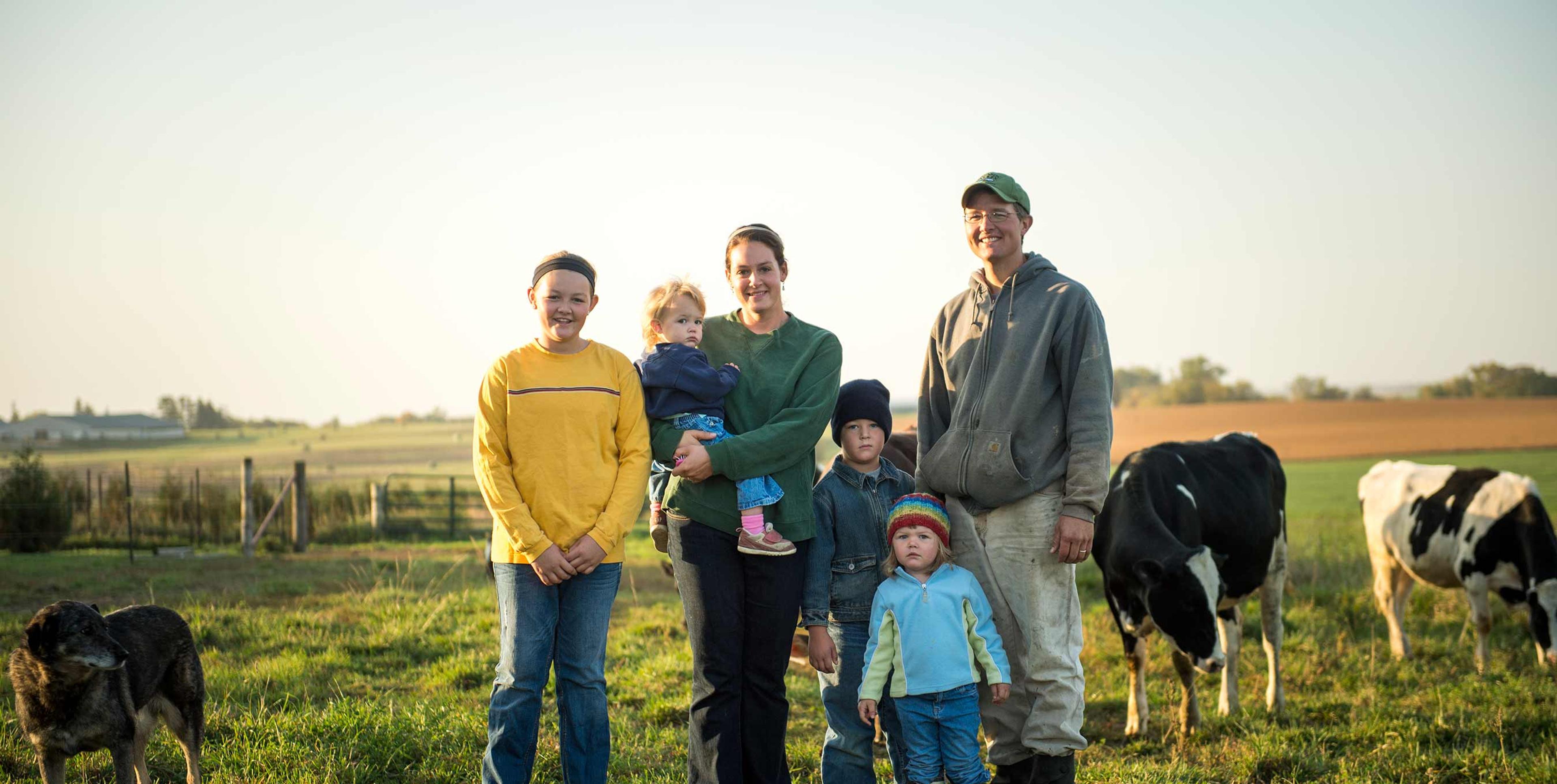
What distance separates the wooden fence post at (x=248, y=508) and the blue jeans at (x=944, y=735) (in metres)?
17.2

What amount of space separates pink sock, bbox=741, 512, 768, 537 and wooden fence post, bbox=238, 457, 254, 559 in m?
17.0

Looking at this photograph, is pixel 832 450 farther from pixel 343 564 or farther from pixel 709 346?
pixel 709 346

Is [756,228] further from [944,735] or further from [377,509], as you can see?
[377,509]

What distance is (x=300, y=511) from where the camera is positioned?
18.8 metres

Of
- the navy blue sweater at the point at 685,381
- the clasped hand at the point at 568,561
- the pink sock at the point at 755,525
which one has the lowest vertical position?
the clasped hand at the point at 568,561

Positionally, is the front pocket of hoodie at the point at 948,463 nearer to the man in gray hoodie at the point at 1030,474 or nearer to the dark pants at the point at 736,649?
the man in gray hoodie at the point at 1030,474

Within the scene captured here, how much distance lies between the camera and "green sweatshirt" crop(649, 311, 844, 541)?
138 inches

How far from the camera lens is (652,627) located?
29.4 ft

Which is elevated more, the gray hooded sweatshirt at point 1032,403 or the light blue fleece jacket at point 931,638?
the gray hooded sweatshirt at point 1032,403

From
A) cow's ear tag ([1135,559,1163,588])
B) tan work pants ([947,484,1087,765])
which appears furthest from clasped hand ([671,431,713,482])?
cow's ear tag ([1135,559,1163,588])

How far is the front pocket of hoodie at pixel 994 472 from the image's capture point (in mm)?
3580

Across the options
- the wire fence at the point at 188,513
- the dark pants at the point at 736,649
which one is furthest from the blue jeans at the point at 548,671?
the wire fence at the point at 188,513

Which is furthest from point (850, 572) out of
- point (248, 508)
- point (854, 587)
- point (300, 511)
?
point (300, 511)

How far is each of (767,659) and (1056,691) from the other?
1.07m
